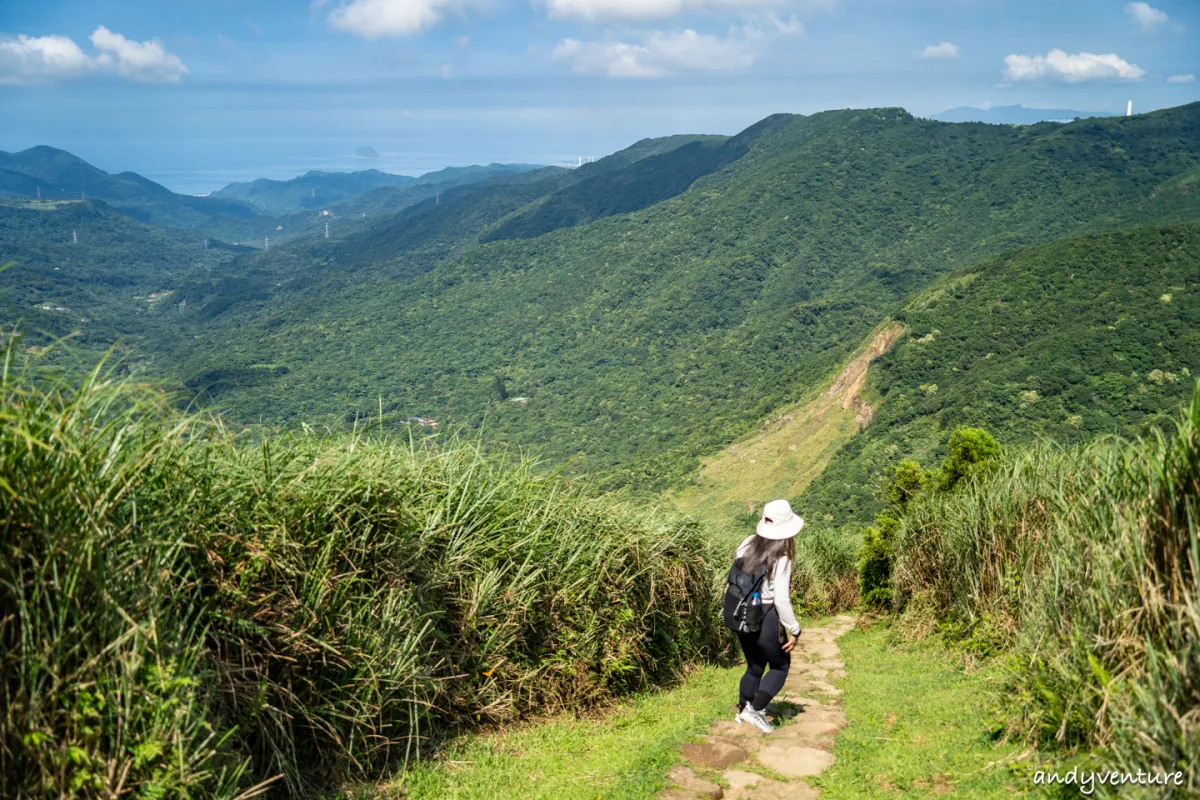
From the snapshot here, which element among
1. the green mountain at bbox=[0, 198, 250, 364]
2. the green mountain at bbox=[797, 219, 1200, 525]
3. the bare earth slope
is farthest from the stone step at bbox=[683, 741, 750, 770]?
the green mountain at bbox=[0, 198, 250, 364]

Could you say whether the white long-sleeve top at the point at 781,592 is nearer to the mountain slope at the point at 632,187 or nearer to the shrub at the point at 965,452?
the shrub at the point at 965,452

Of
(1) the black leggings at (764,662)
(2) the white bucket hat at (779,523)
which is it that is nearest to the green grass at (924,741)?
(1) the black leggings at (764,662)

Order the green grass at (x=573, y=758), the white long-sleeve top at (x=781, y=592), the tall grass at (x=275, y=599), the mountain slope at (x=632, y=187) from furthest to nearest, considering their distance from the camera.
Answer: the mountain slope at (x=632, y=187), the white long-sleeve top at (x=781, y=592), the green grass at (x=573, y=758), the tall grass at (x=275, y=599)

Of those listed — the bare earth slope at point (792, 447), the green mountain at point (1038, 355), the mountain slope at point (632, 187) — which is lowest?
the bare earth slope at point (792, 447)

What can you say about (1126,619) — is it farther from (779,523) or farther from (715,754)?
(715,754)

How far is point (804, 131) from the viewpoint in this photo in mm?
132625

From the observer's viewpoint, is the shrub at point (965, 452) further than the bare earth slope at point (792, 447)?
No

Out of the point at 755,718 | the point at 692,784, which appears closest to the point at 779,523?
the point at 755,718

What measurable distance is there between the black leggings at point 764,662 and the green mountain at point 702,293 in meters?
41.6

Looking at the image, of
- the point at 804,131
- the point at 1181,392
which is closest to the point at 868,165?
the point at 804,131

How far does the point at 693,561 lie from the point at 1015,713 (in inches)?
109

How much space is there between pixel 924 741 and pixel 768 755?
0.85m

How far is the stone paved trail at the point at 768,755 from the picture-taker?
383cm

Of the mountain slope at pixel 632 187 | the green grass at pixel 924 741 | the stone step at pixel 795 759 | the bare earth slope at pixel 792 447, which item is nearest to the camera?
the green grass at pixel 924 741
